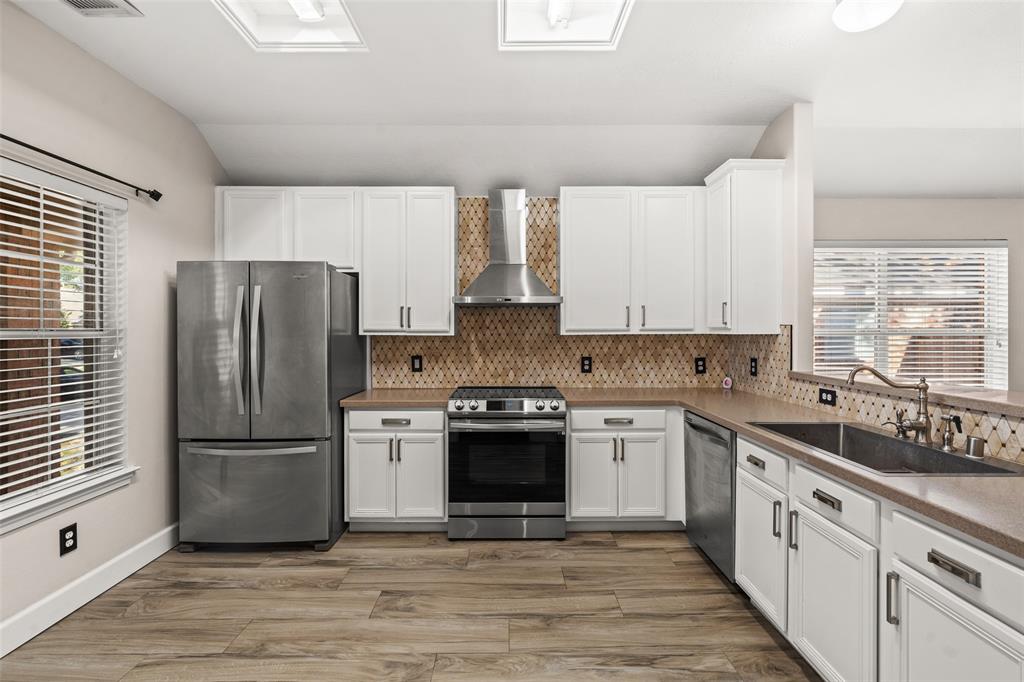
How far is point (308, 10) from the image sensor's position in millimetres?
2420

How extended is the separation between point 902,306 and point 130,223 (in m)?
5.74

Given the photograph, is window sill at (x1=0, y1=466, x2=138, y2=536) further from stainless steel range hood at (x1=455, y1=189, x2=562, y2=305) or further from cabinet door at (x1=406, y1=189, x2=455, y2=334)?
stainless steel range hood at (x1=455, y1=189, x2=562, y2=305)

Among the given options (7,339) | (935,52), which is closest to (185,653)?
(7,339)

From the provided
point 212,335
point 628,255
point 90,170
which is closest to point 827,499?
point 628,255

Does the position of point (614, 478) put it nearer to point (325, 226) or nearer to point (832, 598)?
point (832, 598)

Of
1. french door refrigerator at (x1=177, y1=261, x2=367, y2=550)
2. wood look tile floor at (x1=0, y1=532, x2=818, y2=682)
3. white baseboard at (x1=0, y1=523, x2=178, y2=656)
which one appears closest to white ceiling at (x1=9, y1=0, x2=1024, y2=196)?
french door refrigerator at (x1=177, y1=261, x2=367, y2=550)

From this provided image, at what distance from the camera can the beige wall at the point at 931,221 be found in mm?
4445

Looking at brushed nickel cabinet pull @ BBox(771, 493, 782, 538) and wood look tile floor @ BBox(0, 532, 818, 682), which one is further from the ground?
brushed nickel cabinet pull @ BBox(771, 493, 782, 538)

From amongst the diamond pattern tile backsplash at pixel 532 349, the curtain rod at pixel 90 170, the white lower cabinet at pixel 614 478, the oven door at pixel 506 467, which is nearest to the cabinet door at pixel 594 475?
the white lower cabinet at pixel 614 478

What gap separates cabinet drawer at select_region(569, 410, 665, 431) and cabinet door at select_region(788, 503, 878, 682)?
1401mm

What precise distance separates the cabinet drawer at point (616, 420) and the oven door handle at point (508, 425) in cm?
16

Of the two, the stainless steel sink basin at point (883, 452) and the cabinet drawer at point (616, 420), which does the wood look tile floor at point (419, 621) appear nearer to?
the cabinet drawer at point (616, 420)

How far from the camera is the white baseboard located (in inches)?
86.5

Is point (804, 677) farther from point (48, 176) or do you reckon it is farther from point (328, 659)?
point (48, 176)
